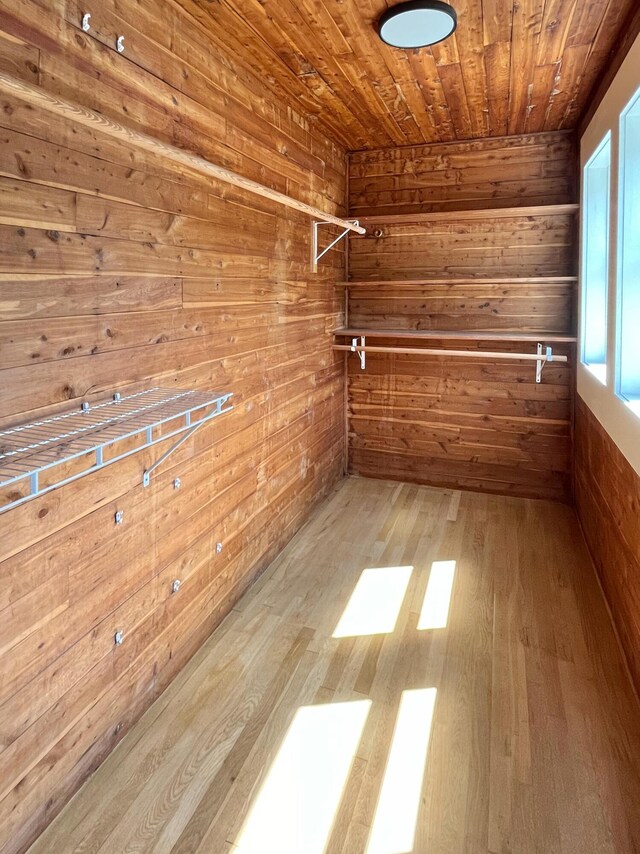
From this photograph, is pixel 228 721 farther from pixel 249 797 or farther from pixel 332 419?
pixel 332 419

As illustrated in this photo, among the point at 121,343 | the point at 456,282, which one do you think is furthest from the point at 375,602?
the point at 456,282

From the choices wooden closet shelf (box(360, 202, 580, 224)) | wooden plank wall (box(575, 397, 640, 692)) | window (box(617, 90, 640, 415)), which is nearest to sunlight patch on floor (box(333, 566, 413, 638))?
wooden plank wall (box(575, 397, 640, 692))

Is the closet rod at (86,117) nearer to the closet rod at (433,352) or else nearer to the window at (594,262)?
the closet rod at (433,352)

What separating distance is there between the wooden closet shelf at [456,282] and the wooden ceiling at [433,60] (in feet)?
3.01

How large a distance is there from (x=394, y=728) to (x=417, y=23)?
2.52 m

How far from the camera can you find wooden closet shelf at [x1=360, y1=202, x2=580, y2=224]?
3364mm

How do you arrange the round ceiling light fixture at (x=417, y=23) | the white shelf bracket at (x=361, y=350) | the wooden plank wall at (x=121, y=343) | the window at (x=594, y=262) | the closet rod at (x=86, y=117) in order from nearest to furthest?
1. the closet rod at (x=86, y=117)
2. the wooden plank wall at (x=121, y=343)
3. the round ceiling light fixture at (x=417, y=23)
4. the window at (x=594, y=262)
5. the white shelf bracket at (x=361, y=350)

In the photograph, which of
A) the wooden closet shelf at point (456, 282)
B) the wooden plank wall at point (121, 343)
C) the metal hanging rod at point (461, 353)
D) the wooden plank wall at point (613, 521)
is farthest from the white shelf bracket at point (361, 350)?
the wooden plank wall at point (613, 521)

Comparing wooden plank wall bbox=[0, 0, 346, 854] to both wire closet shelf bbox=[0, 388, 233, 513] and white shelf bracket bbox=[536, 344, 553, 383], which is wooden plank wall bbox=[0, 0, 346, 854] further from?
white shelf bracket bbox=[536, 344, 553, 383]

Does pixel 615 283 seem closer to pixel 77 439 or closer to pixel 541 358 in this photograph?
pixel 541 358

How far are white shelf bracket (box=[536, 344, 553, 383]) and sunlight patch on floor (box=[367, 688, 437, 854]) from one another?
2.20 m

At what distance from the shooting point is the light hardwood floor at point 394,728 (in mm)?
1501

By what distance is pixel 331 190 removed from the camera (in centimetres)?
366

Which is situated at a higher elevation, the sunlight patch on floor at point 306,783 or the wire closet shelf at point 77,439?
the wire closet shelf at point 77,439
